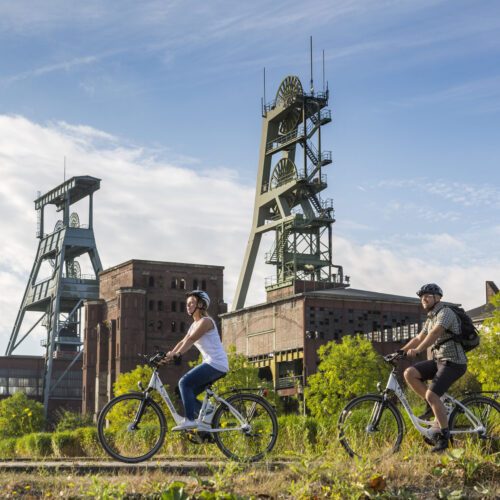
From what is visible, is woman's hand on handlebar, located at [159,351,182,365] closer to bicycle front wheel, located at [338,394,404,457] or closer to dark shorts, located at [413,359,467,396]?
bicycle front wheel, located at [338,394,404,457]

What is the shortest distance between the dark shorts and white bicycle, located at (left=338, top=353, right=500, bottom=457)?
0.25 metres

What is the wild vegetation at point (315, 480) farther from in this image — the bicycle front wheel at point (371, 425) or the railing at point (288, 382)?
the railing at point (288, 382)

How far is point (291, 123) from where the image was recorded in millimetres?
103500

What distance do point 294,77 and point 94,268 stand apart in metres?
47.4

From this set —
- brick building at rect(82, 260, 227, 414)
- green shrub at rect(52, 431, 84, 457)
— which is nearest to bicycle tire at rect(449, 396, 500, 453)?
green shrub at rect(52, 431, 84, 457)

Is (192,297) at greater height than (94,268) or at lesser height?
lesser

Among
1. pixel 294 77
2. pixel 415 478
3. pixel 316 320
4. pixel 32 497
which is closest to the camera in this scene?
pixel 32 497

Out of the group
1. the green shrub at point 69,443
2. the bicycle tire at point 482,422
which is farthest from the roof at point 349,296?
the bicycle tire at point 482,422

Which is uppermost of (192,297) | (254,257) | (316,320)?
(254,257)

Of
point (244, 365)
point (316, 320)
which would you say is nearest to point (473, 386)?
point (244, 365)

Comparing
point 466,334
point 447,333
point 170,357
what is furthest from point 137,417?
point 466,334

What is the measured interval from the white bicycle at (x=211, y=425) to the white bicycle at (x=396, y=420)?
1.03 m

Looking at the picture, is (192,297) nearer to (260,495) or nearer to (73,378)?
(260,495)

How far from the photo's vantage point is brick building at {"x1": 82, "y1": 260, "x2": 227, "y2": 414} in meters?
108
